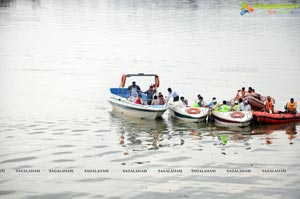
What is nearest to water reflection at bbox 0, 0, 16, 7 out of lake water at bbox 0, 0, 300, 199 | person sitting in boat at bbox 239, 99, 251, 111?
lake water at bbox 0, 0, 300, 199

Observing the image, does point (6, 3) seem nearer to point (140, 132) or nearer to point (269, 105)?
point (140, 132)

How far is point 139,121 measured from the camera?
38156 millimetres

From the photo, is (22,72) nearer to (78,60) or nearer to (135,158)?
(78,60)

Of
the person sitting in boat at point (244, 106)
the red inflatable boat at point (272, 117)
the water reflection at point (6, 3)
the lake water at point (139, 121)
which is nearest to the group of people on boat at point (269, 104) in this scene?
the person sitting in boat at point (244, 106)

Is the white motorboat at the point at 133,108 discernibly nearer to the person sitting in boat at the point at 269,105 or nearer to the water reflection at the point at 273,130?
the water reflection at the point at 273,130

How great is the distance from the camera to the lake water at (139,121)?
25.0m

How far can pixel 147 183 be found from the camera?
Answer: 24891 millimetres

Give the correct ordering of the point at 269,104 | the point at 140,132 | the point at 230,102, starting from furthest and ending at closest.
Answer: the point at 230,102 < the point at 269,104 < the point at 140,132

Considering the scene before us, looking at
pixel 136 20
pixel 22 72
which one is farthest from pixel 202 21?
pixel 22 72

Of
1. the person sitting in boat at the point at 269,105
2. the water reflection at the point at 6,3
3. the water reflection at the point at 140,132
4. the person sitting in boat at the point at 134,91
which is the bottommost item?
the water reflection at the point at 140,132

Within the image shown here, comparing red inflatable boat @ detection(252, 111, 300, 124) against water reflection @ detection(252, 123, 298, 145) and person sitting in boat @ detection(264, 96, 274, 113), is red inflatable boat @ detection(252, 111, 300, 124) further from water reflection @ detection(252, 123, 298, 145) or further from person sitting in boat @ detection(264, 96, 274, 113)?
person sitting in boat @ detection(264, 96, 274, 113)

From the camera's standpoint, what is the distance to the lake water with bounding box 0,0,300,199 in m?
25.0

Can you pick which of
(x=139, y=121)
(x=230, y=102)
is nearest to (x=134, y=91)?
(x=139, y=121)

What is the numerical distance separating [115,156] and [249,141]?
27.5ft
